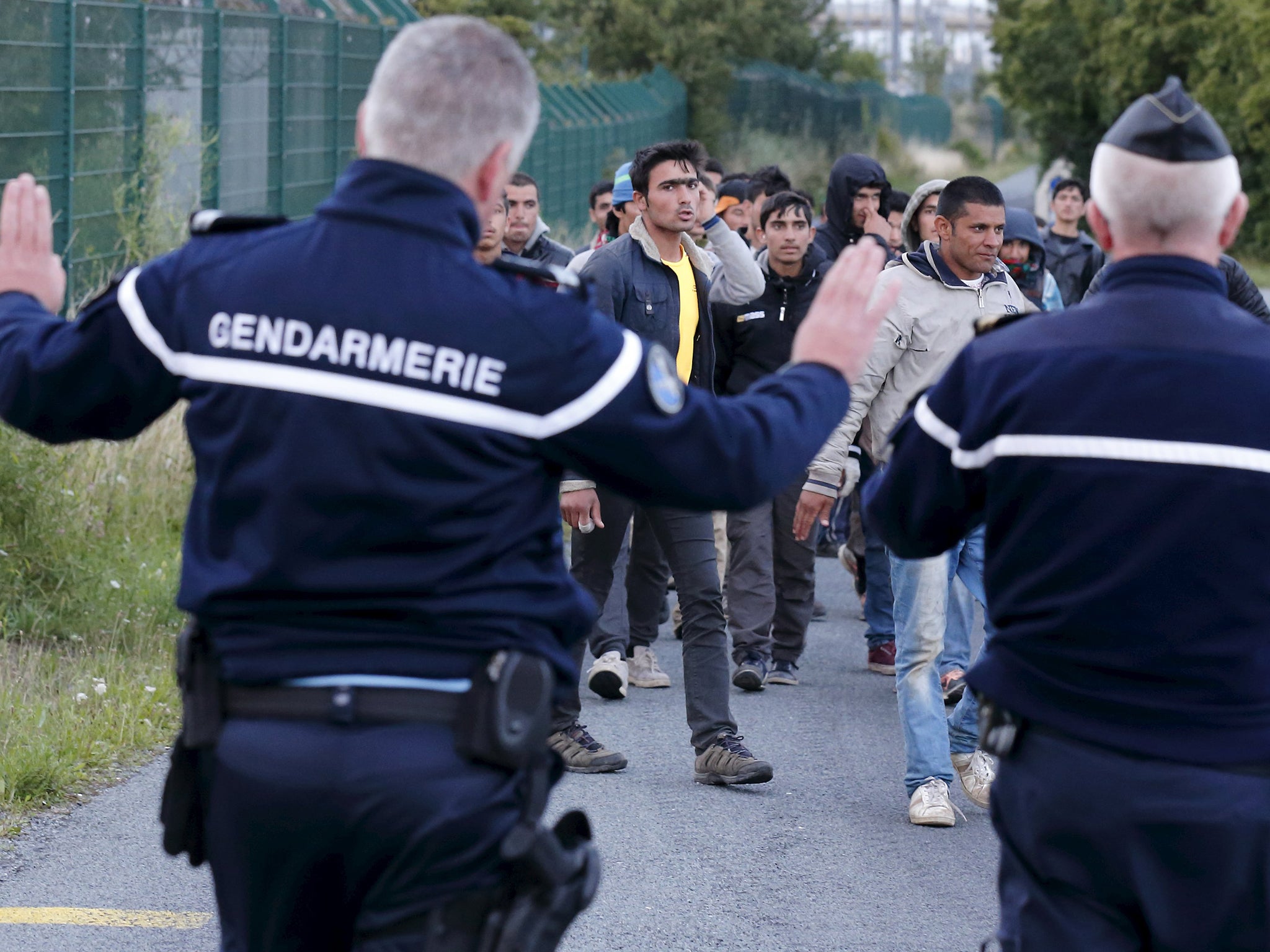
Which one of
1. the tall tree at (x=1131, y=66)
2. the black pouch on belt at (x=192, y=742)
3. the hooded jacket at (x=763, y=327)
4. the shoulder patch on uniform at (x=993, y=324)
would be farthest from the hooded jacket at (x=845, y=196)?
the tall tree at (x=1131, y=66)

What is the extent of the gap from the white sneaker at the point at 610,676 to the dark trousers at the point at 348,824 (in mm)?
5187

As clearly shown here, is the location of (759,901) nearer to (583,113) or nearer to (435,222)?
(435,222)

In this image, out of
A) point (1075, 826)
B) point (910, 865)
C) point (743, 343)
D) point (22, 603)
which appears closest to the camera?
point (1075, 826)

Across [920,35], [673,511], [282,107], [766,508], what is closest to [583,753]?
[673,511]

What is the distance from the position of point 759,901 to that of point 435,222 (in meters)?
3.16

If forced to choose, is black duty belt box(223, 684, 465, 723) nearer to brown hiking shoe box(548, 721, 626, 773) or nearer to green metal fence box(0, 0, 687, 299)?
brown hiking shoe box(548, 721, 626, 773)

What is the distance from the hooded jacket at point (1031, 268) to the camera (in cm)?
973

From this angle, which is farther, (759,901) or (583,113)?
(583,113)

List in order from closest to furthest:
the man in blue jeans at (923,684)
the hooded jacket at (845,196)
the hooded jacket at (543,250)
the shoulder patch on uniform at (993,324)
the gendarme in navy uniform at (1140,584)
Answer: the gendarme in navy uniform at (1140,584) < the shoulder patch on uniform at (993,324) < the man in blue jeans at (923,684) < the hooded jacket at (543,250) < the hooded jacket at (845,196)

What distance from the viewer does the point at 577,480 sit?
22.1 feet

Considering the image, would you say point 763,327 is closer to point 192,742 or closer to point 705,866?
point 705,866

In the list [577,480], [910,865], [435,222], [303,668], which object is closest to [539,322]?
[435,222]

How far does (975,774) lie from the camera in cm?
647

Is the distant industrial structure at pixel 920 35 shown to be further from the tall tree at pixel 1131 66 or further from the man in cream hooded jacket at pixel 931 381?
the man in cream hooded jacket at pixel 931 381
